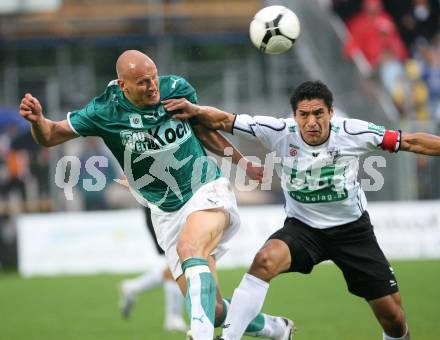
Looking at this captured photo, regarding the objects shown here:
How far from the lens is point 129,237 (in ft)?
55.5

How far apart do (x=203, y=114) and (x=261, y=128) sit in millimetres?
476

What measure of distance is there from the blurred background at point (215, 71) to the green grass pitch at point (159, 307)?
1.72 metres

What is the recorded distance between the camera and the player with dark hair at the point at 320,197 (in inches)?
274

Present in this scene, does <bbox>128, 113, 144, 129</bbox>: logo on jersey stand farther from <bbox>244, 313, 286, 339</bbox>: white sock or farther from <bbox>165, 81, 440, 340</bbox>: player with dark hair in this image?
<bbox>244, 313, 286, 339</bbox>: white sock

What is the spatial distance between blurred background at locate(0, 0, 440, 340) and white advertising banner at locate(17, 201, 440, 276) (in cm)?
5

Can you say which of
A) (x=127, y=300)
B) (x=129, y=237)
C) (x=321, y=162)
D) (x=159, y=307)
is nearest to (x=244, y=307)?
(x=321, y=162)

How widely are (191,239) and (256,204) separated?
11.8 m

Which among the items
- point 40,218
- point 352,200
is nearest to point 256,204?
point 40,218

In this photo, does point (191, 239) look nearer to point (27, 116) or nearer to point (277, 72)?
point (27, 116)

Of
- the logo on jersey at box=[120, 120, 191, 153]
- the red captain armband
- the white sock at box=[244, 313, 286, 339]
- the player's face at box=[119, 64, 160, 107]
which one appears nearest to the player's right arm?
the logo on jersey at box=[120, 120, 191, 153]

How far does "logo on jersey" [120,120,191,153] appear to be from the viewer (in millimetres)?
7188

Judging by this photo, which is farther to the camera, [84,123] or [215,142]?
[215,142]

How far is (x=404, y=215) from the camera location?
1662 cm

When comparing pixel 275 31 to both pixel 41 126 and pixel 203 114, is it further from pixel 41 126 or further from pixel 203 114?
pixel 41 126
